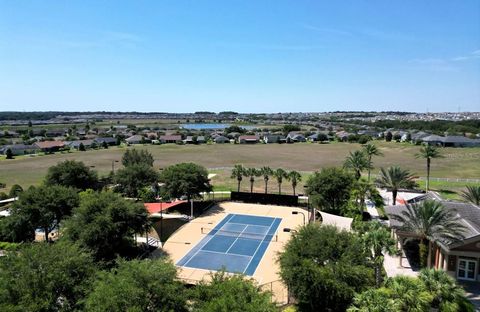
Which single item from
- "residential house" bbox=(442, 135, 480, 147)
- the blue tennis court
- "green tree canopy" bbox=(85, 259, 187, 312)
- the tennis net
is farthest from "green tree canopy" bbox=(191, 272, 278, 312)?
"residential house" bbox=(442, 135, 480, 147)

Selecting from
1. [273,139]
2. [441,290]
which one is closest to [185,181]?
[441,290]

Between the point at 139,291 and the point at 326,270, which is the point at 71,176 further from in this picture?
the point at 326,270

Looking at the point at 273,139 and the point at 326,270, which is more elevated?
the point at 326,270

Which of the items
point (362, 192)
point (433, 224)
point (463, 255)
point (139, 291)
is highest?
point (139, 291)

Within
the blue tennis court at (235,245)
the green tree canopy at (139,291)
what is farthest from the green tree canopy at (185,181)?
the green tree canopy at (139,291)

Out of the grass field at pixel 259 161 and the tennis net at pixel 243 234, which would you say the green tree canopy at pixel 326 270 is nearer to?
the tennis net at pixel 243 234

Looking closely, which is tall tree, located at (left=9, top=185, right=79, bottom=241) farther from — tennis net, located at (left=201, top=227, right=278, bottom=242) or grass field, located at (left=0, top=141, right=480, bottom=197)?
grass field, located at (left=0, top=141, right=480, bottom=197)
